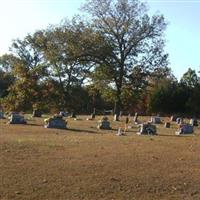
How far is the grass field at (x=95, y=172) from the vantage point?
12.1 m

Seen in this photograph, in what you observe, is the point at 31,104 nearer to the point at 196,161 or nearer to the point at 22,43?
the point at 22,43

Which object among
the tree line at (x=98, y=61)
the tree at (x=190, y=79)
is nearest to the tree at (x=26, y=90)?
the tree line at (x=98, y=61)

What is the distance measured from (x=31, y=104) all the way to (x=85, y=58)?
7.99m

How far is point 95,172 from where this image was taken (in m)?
13.9

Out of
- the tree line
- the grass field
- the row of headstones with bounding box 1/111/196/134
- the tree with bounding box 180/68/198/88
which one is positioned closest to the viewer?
the grass field

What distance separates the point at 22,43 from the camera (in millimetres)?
82625

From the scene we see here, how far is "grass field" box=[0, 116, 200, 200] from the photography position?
1212 centimetres

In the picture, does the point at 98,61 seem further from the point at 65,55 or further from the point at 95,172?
the point at 95,172

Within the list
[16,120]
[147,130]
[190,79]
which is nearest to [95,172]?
[147,130]

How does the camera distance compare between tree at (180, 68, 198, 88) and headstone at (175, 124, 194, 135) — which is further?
tree at (180, 68, 198, 88)

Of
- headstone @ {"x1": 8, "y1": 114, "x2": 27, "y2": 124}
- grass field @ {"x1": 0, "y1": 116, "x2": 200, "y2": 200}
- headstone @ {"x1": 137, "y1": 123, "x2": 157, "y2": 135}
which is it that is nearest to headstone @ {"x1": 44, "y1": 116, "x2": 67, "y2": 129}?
headstone @ {"x1": 8, "y1": 114, "x2": 27, "y2": 124}

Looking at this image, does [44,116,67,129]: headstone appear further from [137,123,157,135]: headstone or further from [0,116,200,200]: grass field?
[0,116,200,200]: grass field

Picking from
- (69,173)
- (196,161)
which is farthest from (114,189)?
(196,161)

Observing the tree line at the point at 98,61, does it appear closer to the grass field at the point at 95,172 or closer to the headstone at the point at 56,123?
the headstone at the point at 56,123
